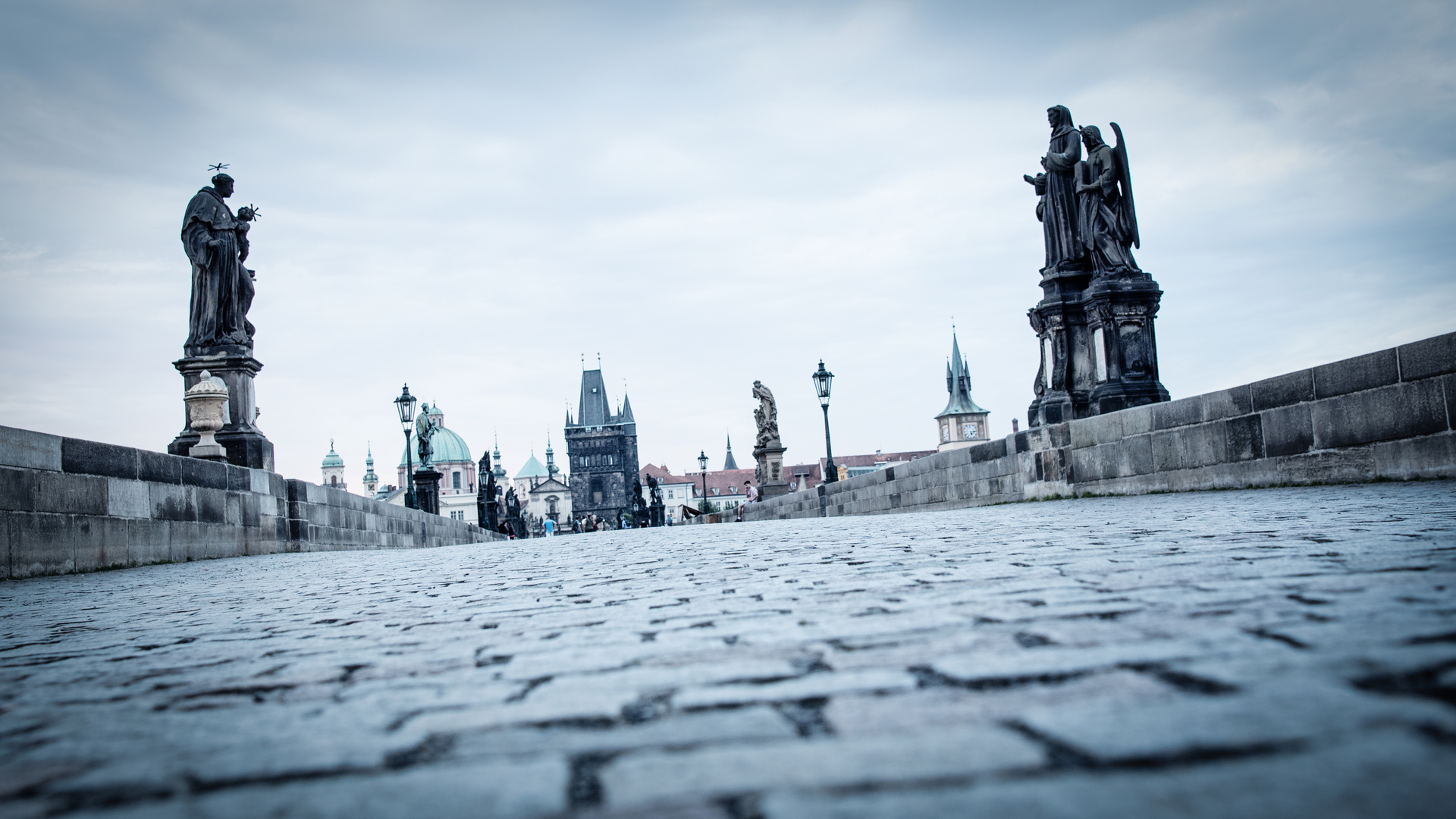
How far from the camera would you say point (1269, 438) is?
810 centimetres

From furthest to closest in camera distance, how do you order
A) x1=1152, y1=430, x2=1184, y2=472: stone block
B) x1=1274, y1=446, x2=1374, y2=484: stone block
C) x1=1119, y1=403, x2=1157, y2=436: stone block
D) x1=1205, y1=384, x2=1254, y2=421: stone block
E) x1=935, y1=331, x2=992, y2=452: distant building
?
x1=935, y1=331, x2=992, y2=452: distant building → x1=1119, y1=403, x2=1157, y2=436: stone block → x1=1152, y1=430, x2=1184, y2=472: stone block → x1=1205, y1=384, x2=1254, y2=421: stone block → x1=1274, y1=446, x2=1374, y2=484: stone block

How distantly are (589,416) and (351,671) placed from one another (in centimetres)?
12396

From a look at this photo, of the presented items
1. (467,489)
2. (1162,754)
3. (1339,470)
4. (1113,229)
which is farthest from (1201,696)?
(467,489)

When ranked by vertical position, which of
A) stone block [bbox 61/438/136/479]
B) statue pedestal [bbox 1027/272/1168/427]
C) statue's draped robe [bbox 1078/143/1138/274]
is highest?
statue's draped robe [bbox 1078/143/1138/274]

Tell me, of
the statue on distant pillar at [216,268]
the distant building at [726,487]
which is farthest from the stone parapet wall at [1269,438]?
the distant building at [726,487]

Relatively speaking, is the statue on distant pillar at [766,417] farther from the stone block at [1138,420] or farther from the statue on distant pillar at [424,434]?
the stone block at [1138,420]

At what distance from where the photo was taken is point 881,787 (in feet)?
4.21

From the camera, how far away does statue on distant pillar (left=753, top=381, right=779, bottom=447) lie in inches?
1350

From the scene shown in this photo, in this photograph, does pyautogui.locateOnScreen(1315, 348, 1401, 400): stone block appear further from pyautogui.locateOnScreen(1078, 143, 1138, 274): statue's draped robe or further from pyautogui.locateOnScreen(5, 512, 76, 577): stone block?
pyautogui.locateOnScreen(5, 512, 76, 577): stone block

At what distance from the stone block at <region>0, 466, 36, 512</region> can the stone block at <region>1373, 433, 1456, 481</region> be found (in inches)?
384

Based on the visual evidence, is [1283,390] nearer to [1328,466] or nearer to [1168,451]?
[1328,466]

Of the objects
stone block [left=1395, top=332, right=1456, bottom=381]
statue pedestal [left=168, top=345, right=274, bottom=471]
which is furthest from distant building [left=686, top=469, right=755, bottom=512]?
stone block [left=1395, top=332, right=1456, bottom=381]

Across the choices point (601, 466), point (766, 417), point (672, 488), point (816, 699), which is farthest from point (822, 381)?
point (672, 488)

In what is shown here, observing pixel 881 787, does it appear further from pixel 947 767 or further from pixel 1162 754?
pixel 1162 754
